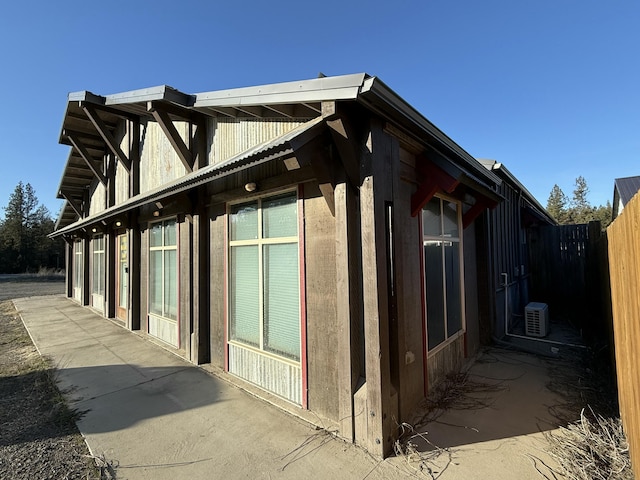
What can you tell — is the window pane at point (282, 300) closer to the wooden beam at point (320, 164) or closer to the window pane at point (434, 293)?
the wooden beam at point (320, 164)

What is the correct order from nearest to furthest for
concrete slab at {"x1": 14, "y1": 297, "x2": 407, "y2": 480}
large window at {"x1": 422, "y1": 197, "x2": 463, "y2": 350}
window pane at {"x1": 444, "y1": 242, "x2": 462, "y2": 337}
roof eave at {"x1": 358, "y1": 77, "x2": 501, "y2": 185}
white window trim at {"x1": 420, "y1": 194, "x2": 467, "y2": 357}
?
roof eave at {"x1": 358, "y1": 77, "x2": 501, "y2": 185}, concrete slab at {"x1": 14, "y1": 297, "x2": 407, "y2": 480}, white window trim at {"x1": 420, "y1": 194, "x2": 467, "y2": 357}, large window at {"x1": 422, "y1": 197, "x2": 463, "y2": 350}, window pane at {"x1": 444, "y1": 242, "x2": 462, "y2": 337}

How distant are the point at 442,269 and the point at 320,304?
2.01 m

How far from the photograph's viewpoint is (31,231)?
37.0 metres

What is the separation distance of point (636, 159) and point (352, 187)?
30.6 meters

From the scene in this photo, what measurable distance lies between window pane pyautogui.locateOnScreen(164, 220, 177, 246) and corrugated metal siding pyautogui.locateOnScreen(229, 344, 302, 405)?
2.90m

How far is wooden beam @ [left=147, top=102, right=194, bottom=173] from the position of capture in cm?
467

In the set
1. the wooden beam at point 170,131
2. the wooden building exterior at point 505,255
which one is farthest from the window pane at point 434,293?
the wooden beam at point 170,131

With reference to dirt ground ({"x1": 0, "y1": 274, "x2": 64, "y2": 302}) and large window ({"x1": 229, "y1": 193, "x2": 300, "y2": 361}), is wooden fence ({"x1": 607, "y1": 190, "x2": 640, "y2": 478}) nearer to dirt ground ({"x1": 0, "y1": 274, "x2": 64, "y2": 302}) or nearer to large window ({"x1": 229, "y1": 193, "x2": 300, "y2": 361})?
large window ({"x1": 229, "y1": 193, "x2": 300, "y2": 361})

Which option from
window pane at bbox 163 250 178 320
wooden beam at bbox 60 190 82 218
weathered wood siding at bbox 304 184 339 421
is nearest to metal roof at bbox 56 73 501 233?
weathered wood siding at bbox 304 184 339 421

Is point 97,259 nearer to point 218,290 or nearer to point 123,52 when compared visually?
point 123,52

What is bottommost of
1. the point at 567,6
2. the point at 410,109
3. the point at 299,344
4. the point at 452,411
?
the point at 452,411

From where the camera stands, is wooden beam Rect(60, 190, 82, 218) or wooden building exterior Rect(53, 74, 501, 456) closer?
wooden building exterior Rect(53, 74, 501, 456)

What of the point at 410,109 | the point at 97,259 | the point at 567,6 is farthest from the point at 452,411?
the point at 97,259

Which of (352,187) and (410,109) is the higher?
(410,109)
